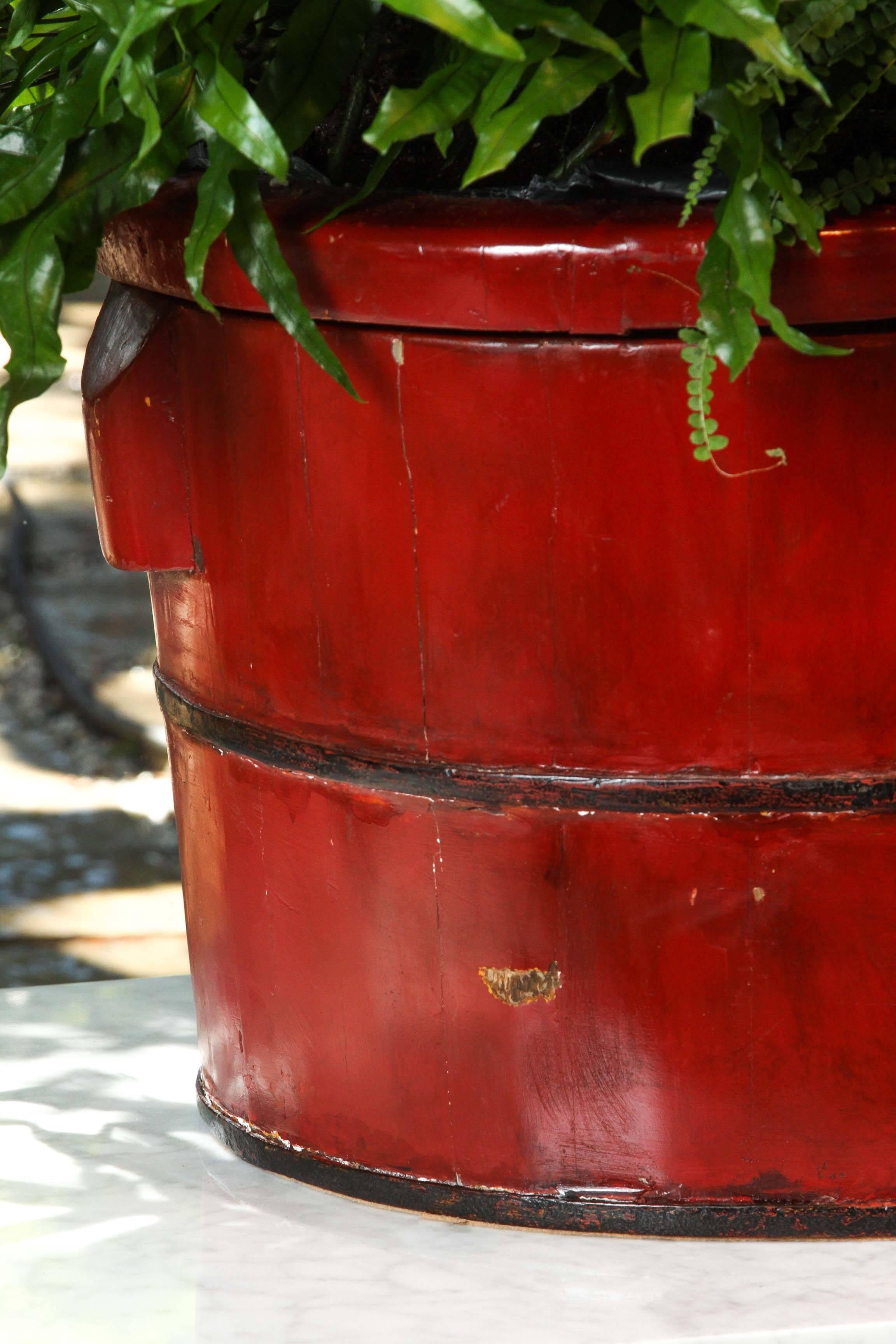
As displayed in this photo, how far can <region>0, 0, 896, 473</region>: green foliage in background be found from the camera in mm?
989

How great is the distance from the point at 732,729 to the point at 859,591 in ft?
0.41

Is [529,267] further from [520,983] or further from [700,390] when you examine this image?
[520,983]

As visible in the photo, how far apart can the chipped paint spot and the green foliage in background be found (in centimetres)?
41

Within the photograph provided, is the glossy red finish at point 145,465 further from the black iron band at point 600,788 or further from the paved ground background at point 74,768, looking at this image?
the paved ground background at point 74,768

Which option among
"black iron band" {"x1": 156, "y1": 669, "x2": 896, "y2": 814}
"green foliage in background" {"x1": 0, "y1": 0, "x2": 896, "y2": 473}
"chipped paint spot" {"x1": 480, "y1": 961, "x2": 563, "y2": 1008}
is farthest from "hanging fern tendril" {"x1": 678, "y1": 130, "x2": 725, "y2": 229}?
"chipped paint spot" {"x1": 480, "y1": 961, "x2": 563, "y2": 1008}

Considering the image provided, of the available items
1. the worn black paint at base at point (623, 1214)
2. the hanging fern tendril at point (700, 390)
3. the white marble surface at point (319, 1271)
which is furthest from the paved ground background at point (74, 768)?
the hanging fern tendril at point (700, 390)

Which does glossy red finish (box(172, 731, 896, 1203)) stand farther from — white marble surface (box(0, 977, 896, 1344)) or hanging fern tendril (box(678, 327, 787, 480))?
hanging fern tendril (box(678, 327, 787, 480))

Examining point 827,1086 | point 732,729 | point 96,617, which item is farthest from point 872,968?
point 96,617

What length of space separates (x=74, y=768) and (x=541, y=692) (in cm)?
188

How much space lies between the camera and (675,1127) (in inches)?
50.5

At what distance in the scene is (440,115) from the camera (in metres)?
1.04

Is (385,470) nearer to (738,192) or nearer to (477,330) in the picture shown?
(477,330)

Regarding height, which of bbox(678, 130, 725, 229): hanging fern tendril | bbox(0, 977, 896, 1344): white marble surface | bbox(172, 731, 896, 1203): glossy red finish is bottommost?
bbox(0, 977, 896, 1344): white marble surface

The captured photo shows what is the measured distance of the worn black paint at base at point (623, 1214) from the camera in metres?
1.29
